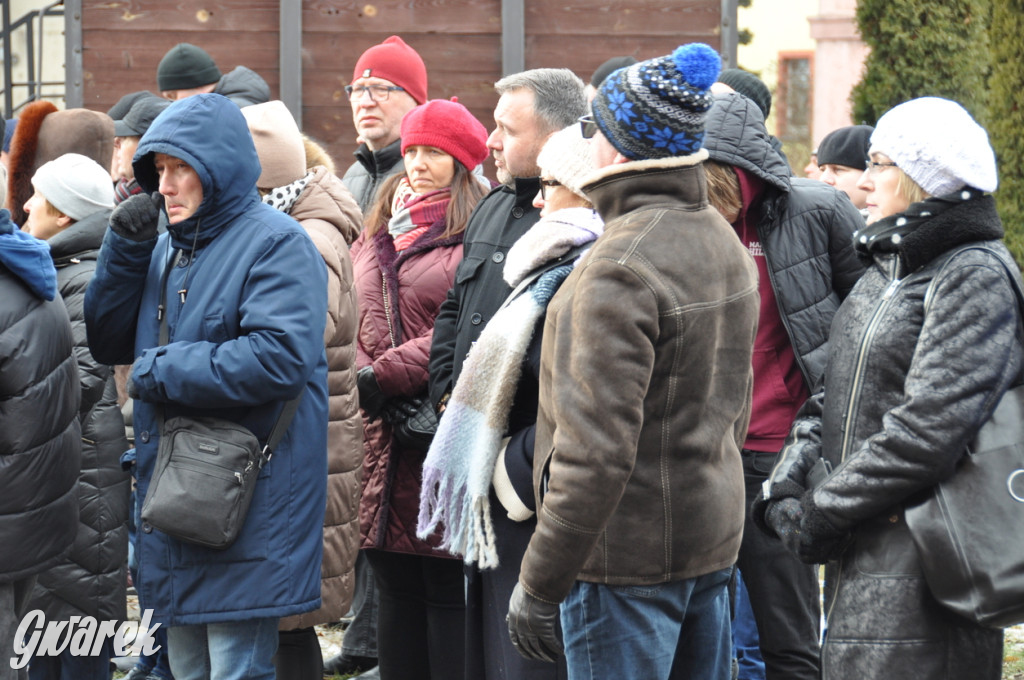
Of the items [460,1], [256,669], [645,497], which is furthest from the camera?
[460,1]

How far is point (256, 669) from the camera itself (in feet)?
10.8

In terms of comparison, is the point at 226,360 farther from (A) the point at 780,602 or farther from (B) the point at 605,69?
(B) the point at 605,69

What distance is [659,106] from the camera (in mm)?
2592

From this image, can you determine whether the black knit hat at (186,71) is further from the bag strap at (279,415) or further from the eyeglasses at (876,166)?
the eyeglasses at (876,166)

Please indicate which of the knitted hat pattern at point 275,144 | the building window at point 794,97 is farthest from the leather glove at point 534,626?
the building window at point 794,97

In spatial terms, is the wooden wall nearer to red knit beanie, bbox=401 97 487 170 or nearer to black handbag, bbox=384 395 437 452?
red knit beanie, bbox=401 97 487 170

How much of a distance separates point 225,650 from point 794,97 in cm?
1997

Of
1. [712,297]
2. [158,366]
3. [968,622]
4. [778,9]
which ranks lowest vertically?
[968,622]

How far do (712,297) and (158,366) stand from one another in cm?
142

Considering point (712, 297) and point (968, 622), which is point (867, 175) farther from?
point (968, 622)

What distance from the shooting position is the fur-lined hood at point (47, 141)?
16.8 feet

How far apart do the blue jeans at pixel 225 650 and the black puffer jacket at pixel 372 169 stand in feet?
7.61

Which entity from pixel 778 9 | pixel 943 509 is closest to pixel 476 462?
pixel 943 509

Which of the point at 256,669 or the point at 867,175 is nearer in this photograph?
the point at 867,175
